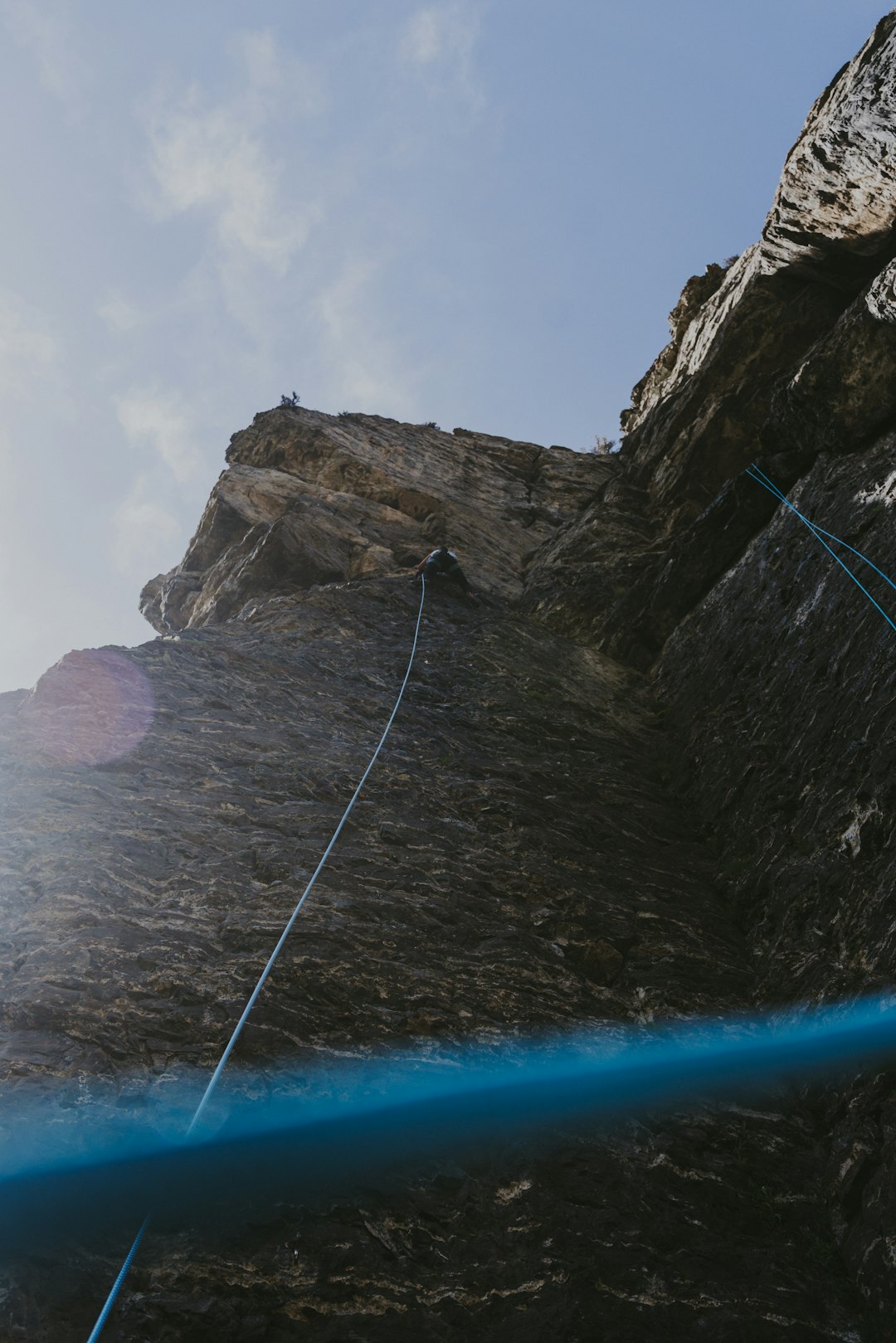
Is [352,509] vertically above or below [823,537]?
above

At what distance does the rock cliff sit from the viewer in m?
4.05

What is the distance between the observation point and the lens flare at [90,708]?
7688 millimetres

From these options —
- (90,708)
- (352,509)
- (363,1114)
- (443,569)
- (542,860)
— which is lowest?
(363,1114)

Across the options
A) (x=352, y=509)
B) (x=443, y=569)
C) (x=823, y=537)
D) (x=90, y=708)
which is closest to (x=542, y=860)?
(x=90, y=708)

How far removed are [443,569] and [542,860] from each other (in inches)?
305

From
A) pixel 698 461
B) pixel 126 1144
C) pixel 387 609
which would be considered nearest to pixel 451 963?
pixel 126 1144

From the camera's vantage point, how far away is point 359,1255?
4.01m

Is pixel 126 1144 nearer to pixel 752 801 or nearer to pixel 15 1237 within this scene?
pixel 15 1237

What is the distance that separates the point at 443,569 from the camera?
48.1ft

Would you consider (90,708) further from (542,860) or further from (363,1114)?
(363,1114)

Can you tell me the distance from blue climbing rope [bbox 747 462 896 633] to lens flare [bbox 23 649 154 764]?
19.6ft

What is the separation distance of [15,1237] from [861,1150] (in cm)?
371

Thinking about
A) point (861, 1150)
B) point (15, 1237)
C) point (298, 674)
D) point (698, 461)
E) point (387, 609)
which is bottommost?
point (861, 1150)

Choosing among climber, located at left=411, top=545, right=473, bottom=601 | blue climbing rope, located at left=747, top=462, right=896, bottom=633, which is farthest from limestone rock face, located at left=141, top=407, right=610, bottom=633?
blue climbing rope, located at left=747, top=462, right=896, bottom=633
